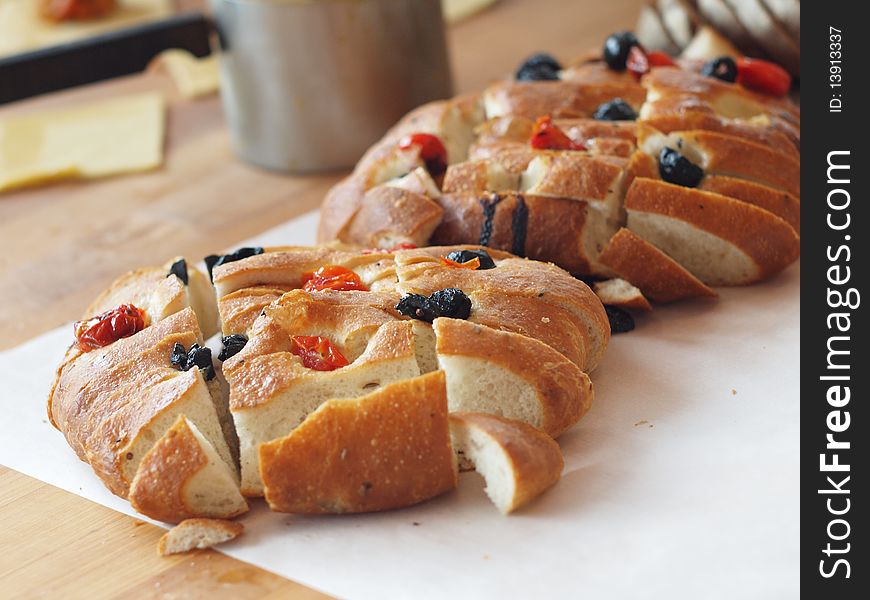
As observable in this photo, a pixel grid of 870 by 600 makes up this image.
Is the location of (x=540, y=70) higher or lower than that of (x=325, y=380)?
higher

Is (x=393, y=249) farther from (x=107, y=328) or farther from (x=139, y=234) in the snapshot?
(x=139, y=234)

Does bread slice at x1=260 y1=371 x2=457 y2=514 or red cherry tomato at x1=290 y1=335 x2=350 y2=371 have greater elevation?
red cherry tomato at x1=290 y1=335 x2=350 y2=371

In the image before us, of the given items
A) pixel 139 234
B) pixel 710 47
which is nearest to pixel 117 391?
pixel 139 234

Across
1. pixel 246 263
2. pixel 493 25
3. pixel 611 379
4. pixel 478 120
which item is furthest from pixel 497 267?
pixel 493 25

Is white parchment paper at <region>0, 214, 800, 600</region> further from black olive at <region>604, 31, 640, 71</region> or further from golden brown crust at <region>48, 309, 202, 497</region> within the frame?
black olive at <region>604, 31, 640, 71</region>

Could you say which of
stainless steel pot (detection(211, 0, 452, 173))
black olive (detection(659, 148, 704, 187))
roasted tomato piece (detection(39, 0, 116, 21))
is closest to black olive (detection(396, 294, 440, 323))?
black olive (detection(659, 148, 704, 187))

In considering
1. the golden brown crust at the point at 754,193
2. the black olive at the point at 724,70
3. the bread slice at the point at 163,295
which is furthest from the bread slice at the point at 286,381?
the black olive at the point at 724,70
